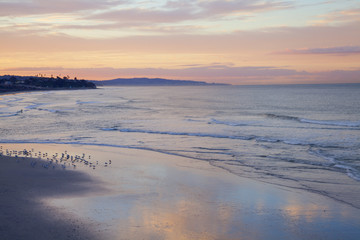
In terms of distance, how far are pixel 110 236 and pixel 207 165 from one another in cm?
852

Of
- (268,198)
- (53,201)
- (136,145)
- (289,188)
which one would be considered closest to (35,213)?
(53,201)

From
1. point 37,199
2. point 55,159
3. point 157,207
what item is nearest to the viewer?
point 157,207

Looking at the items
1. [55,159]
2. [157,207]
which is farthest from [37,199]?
[55,159]

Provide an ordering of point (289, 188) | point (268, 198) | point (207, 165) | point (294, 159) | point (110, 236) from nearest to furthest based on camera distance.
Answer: point (110, 236)
point (268, 198)
point (289, 188)
point (207, 165)
point (294, 159)

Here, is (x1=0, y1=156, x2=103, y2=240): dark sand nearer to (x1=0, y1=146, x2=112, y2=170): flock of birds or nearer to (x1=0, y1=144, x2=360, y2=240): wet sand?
(x1=0, y1=144, x2=360, y2=240): wet sand

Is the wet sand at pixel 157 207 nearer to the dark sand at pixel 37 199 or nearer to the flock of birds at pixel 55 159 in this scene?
the dark sand at pixel 37 199

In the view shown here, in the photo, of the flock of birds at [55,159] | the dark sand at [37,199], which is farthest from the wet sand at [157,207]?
the flock of birds at [55,159]

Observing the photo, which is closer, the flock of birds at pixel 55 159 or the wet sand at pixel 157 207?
the wet sand at pixel 157 207

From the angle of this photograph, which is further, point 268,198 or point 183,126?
point 183,126

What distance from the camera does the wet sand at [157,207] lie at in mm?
8250

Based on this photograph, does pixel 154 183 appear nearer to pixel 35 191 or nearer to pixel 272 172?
pixel 35 191

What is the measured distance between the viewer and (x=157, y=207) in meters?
9.93

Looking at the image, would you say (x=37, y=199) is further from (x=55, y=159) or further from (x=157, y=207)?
(x=55, y=159)

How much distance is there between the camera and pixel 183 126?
3092cm
